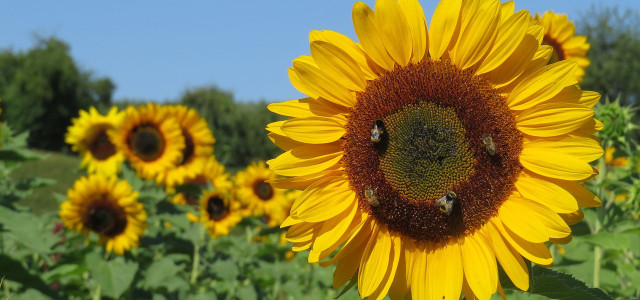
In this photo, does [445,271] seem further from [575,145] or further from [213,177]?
[213,177]

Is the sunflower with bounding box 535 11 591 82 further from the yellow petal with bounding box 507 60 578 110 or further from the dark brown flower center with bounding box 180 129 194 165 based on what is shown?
the dark brown flower center with bounding box 180 129 194 165

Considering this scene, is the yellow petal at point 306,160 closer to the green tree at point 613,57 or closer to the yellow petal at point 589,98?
the yellow petal at point 589,98

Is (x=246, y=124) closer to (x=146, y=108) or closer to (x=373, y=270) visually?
(x=146, y=108)

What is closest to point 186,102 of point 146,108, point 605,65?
point 605,65

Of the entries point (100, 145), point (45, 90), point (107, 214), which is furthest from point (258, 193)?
point (45, 90)

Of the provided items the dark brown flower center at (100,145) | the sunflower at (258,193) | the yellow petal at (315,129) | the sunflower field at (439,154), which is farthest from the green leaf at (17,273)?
the sunflower at (258,193)
